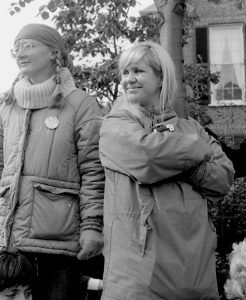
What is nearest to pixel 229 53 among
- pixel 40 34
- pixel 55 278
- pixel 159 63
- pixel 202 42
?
pixel 202 42

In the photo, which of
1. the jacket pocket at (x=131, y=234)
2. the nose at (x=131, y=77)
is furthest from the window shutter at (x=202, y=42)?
the jacket pocket at (x=131, y=234)

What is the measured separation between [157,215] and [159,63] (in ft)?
2.76

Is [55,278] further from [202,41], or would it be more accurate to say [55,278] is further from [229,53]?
[229,53]

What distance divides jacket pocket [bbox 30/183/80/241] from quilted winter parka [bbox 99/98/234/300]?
0.31 meters

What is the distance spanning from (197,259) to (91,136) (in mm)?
898

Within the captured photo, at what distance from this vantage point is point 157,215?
286 centimetres

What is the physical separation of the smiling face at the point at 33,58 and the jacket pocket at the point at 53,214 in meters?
0.65

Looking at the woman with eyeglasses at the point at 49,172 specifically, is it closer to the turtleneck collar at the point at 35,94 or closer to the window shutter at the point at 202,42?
the turtleneck collar at the point at 35,94

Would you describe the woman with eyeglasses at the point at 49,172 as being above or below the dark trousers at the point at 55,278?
above

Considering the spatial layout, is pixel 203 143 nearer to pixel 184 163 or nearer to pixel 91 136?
pixel 184 163

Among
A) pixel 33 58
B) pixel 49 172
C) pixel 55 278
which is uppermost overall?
pixel 33 58

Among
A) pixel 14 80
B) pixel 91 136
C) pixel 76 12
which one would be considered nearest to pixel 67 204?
pixel 91 136

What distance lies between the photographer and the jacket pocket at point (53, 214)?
3.20 metres

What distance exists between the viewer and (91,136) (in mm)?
3330
